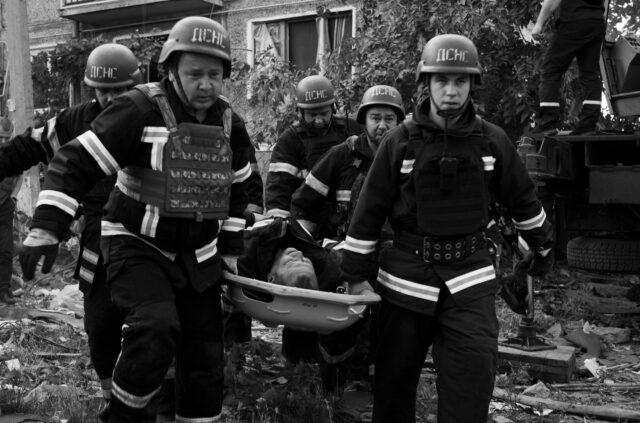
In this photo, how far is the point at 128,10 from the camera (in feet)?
54.8

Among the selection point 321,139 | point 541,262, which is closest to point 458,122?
point 541,262

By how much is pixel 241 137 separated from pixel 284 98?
282 inches

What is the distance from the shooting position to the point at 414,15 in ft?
30.4

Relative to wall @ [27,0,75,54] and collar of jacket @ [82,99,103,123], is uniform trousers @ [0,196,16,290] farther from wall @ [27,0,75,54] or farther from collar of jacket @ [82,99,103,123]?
wall @ [27,0,75,54]

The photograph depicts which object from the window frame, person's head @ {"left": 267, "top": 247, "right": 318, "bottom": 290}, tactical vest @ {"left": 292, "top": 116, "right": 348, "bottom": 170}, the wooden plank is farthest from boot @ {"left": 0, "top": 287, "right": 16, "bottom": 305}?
the window frame

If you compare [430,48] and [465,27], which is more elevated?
[465,27]

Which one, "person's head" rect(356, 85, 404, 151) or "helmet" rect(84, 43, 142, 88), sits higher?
"helmet" rect(84, 43, 142, 88)

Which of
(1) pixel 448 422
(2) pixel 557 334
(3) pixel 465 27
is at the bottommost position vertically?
(2) pixel 557 334

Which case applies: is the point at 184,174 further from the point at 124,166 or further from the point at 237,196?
the point at 237,196

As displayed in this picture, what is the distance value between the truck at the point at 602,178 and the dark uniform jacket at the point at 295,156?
1.42 m

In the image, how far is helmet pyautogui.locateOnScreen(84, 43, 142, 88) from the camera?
442 centimetres

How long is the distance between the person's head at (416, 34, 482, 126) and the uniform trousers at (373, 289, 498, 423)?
859 mm

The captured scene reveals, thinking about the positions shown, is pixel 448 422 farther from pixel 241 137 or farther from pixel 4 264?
pixel 4 264

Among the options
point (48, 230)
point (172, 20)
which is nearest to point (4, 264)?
point (48, 230)
